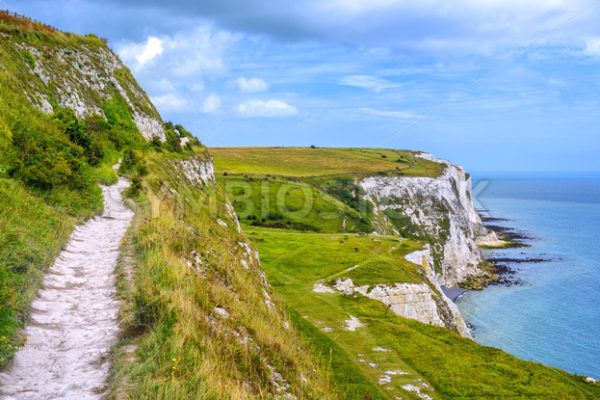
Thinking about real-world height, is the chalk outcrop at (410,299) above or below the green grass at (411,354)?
below

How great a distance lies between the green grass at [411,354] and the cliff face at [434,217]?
8040 cm

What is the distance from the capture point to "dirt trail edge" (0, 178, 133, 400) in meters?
6.56

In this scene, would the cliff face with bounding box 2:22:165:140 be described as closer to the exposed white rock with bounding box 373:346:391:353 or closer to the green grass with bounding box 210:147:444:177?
the exposed white rock with bounding box 373:346:391:353

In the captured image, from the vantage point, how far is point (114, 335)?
26.7ft

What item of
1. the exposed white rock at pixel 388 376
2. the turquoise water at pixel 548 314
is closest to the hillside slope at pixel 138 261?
the exposed white rock at pixel 388 376

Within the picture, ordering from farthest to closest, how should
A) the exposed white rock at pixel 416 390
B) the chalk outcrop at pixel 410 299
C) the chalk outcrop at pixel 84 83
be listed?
the chalk outcrop at pixel 410 299, the chalk outcrop at pixel 84 83, the exposed white rock at pixel 416 390

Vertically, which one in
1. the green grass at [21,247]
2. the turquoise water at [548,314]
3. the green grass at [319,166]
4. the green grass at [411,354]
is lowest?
the turquoise water at [548,314]

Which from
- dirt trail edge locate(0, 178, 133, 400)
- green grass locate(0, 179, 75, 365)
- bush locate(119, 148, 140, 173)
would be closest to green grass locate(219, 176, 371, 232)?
bush locate(119, 148, 140, 173)

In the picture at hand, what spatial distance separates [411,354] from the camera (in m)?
27.4

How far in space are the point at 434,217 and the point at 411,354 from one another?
112 metres

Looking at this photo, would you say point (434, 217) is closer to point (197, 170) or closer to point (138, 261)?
point (197, 170)

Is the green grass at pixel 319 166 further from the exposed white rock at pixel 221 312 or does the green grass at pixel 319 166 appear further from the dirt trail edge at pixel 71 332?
the exposed white rock at pixel 221 312

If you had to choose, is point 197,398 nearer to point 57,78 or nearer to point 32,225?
point 32,225

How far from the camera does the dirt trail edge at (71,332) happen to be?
21.5 ft
